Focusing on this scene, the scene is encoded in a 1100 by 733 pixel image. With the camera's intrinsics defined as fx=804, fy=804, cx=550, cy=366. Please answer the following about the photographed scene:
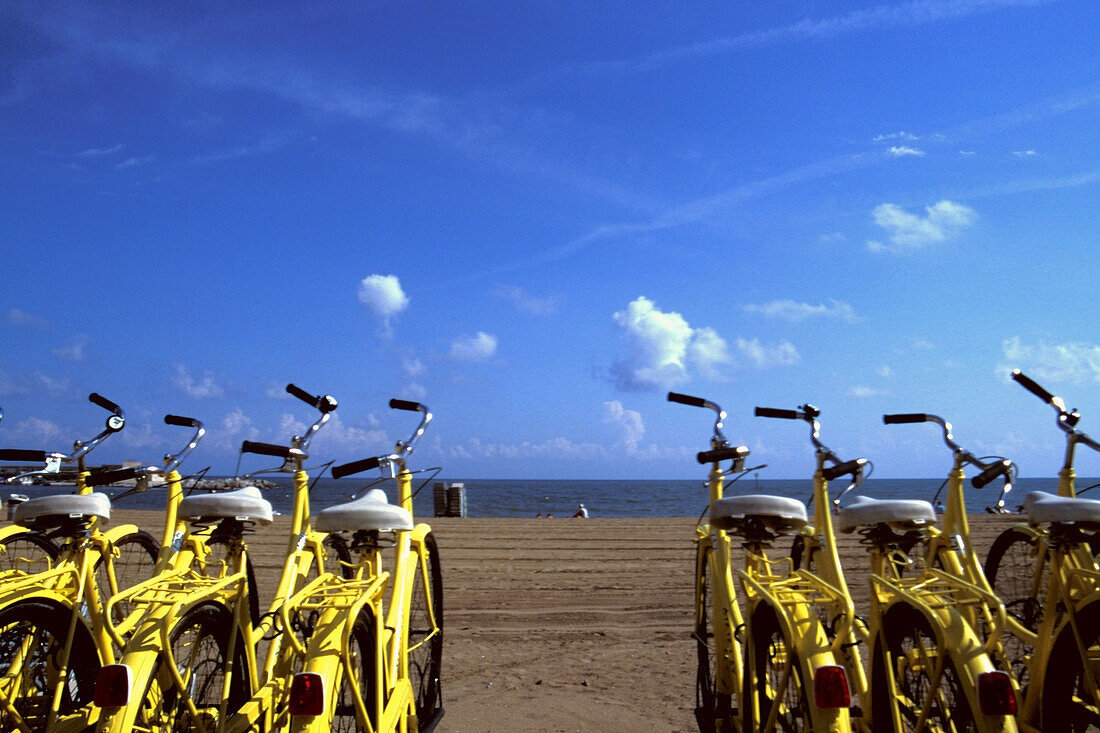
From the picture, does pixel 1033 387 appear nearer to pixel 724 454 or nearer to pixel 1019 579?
pixel 1019 579

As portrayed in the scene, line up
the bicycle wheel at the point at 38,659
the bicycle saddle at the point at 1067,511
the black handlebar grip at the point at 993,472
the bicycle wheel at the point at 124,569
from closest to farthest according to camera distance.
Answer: the bicycle saddle at the point at 1067,511, the bicycle wheel at the point at 38,659, the black handlebar grip at the point at 993,472, the bicycle wheel at the point at 124,569

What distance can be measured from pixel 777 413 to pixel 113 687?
3588mm

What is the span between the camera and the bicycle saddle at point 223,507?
3578 millimetres

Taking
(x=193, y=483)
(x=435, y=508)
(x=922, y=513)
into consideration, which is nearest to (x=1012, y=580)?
(x=922, y=513)

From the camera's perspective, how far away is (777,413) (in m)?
4.76

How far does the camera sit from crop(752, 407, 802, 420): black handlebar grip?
4.66 metres

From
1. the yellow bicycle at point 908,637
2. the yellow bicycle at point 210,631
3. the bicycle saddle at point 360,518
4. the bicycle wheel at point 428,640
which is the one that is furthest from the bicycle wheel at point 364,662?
the yellow bicycle at point 908,637

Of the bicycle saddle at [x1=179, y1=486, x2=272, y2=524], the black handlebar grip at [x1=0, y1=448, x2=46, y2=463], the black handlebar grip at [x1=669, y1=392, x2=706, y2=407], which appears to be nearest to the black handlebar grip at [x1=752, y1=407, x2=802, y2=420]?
the black handlebar grip at [x1=669, y1=392, x2=706, y2=407]

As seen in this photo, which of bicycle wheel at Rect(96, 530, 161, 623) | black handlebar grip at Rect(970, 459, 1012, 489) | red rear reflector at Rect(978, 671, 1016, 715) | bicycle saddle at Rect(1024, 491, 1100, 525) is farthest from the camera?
bicycle wheel at Rect(96, 530, 161, 623)

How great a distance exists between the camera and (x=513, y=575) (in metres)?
9.26

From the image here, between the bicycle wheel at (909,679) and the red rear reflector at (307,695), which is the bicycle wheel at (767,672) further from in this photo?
the red rear reflector at (307,695)

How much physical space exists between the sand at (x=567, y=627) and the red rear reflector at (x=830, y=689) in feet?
6.79

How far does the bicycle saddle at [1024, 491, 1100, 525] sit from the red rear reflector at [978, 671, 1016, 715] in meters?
0.90

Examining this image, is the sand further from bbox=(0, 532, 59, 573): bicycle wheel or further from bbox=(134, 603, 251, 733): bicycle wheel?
bbox=(0, 532, 59, 573): bicycle wheel
